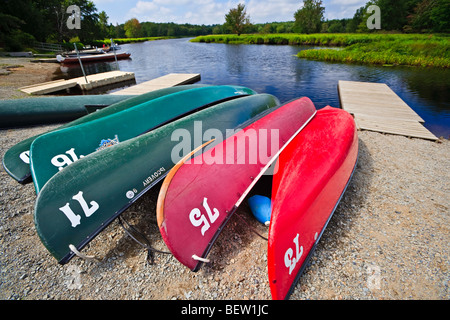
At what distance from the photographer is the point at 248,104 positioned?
523cm

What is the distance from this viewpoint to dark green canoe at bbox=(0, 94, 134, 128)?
22.4ft

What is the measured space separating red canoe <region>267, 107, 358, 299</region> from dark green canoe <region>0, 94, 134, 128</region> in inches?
245

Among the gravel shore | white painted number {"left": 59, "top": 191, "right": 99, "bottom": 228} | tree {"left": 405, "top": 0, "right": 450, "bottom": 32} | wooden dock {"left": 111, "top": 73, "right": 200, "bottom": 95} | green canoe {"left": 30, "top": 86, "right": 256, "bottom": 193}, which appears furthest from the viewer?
tree {"left": 405, "top": 0, "right": 450, "bottom": 32}

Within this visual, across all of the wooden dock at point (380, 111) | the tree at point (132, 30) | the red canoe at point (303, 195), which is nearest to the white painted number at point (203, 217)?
the red canoe at point (303, 195)

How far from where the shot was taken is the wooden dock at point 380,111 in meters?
6.92

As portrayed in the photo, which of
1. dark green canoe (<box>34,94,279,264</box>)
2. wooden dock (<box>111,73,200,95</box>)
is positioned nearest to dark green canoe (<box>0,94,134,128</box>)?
wooden dock (<box>111,73,200,95</box>)

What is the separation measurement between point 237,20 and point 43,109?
83.8 metres

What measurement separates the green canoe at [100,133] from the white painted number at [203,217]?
2413 millimetres

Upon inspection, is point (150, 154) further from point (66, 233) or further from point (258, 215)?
point (258, 215)

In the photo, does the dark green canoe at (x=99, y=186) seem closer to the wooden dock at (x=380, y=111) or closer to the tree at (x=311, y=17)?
the wooden dock at (x=380, y=111)

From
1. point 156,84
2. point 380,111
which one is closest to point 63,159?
→ point 156,84

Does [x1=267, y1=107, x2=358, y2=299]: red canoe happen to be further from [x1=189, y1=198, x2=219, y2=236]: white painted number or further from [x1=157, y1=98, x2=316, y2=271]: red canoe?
[x1=189, y1=198, x2=219, y2=236]: white painted number

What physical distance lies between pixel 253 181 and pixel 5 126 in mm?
8483

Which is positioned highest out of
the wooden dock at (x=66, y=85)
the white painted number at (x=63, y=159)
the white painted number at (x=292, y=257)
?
the wooden dock at (x=66, y=85)
